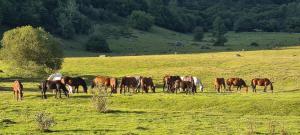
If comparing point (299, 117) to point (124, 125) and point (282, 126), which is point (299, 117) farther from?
point (124, 125)

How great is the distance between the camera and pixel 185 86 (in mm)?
44906

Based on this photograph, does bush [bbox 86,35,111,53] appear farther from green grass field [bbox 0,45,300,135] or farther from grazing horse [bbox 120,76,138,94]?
grazing horse [bbox 120,76,138,94]

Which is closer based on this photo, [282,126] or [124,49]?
[282,126]

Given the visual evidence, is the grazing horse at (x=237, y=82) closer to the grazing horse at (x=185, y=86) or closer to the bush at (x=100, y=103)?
the grazing horse at (x=185, y=86)

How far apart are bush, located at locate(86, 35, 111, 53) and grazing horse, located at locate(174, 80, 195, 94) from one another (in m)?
73.8

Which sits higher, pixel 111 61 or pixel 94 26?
pixel 94 26

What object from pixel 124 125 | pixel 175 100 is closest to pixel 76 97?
pixel 175 100

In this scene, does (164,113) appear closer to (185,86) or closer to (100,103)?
(100,103)

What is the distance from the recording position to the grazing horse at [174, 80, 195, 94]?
44625 mm

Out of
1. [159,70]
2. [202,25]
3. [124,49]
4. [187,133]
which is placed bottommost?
[187,133]

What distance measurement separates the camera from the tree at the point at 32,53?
202 ft

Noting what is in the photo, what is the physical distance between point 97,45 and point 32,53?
184 feet

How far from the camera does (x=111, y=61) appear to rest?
76.8 metres

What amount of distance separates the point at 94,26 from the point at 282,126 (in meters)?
124
